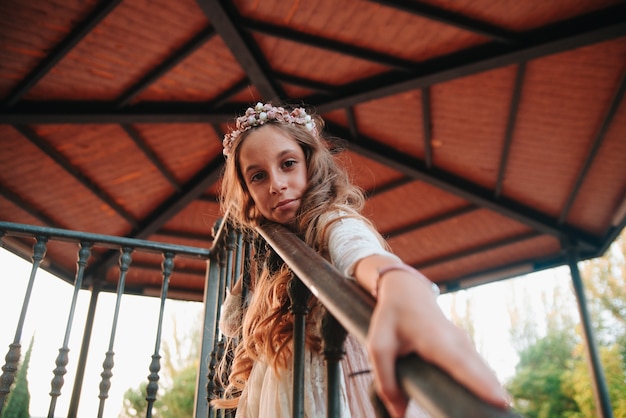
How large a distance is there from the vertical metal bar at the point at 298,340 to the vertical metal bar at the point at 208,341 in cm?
129

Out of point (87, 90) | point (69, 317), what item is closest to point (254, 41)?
point (87, 90)

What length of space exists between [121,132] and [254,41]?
1824mm

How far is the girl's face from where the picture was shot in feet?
4.62

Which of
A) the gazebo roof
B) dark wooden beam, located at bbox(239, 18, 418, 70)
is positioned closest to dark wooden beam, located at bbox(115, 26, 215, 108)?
the gazebo roof

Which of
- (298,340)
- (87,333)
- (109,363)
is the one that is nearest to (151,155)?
(87,333)

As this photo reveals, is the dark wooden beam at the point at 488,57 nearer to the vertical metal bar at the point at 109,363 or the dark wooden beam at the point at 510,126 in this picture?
the dark wooden beam at the point at 510,126

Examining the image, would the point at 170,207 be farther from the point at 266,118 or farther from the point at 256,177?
the point at 256,177

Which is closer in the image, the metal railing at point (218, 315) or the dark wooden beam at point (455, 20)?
the metal railing at point (218, 315)

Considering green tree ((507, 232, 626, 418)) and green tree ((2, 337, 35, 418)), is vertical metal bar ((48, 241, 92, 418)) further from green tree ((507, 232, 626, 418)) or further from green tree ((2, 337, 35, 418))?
green tree ((507, 232, 626, 418))

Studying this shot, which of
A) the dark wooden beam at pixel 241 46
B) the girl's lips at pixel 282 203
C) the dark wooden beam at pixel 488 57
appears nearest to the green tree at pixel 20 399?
the dark wooden beam at pixel 241 46

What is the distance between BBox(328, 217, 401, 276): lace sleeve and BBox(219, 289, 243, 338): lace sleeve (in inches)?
35.4

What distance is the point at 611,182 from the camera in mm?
4832

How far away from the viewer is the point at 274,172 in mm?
1448

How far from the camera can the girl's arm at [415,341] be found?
484 millimetres
